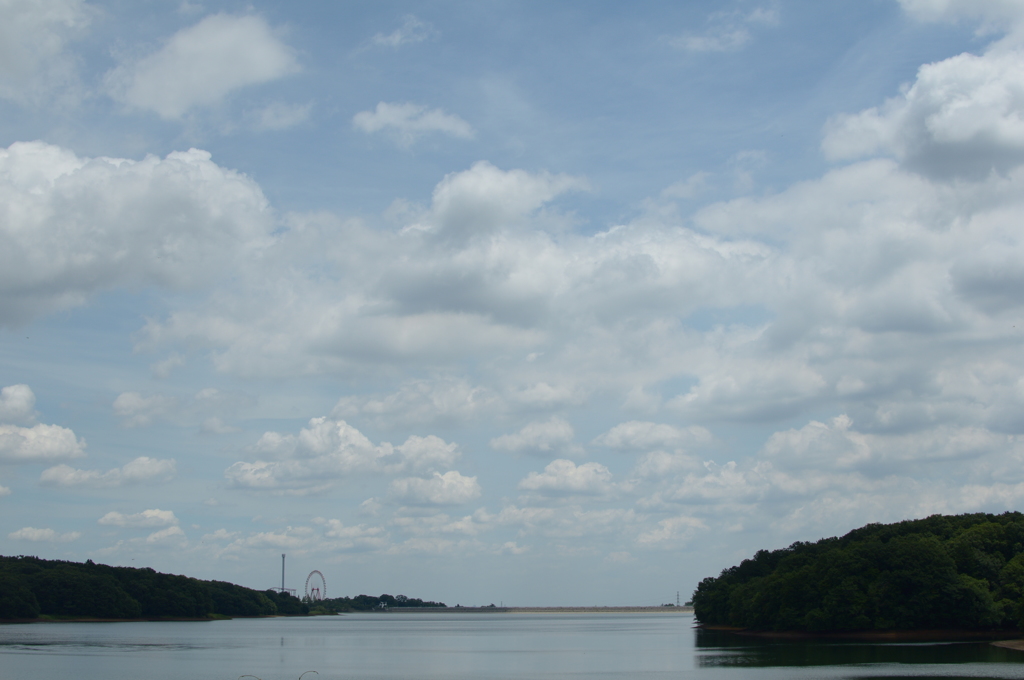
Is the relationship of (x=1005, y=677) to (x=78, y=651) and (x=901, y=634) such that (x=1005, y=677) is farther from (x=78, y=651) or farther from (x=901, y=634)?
(x=78, y=651)

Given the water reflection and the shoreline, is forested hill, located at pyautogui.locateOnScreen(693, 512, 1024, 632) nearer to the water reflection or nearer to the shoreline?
the shoreline

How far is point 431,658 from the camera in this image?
99.2 metres

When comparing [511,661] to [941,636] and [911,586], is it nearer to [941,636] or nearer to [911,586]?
[911,586]

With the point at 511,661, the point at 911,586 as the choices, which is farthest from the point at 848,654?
the point at 511,661

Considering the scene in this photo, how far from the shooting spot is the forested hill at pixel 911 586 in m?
102

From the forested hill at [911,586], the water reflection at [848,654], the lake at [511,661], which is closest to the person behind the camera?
the lake at [511,661]

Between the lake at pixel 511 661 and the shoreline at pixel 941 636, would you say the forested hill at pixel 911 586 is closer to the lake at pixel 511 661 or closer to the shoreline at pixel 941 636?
the shoreline at pixel 941 636

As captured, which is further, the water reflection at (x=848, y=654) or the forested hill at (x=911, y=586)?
Answer: the forested hill at (x=911, y=586)

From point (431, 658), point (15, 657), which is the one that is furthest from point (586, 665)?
point (15, 657)

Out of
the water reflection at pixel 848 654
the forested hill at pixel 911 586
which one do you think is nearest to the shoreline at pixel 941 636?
the forested hill at pixel 911 586

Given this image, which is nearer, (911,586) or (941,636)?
(911,586)

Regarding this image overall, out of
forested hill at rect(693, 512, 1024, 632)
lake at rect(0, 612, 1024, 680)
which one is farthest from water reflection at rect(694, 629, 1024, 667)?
forested hill at rect(693, 512, 1024, 632)

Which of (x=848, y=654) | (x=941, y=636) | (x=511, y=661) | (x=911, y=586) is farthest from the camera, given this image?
(x=941, y=636)

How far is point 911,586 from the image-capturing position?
104 m
